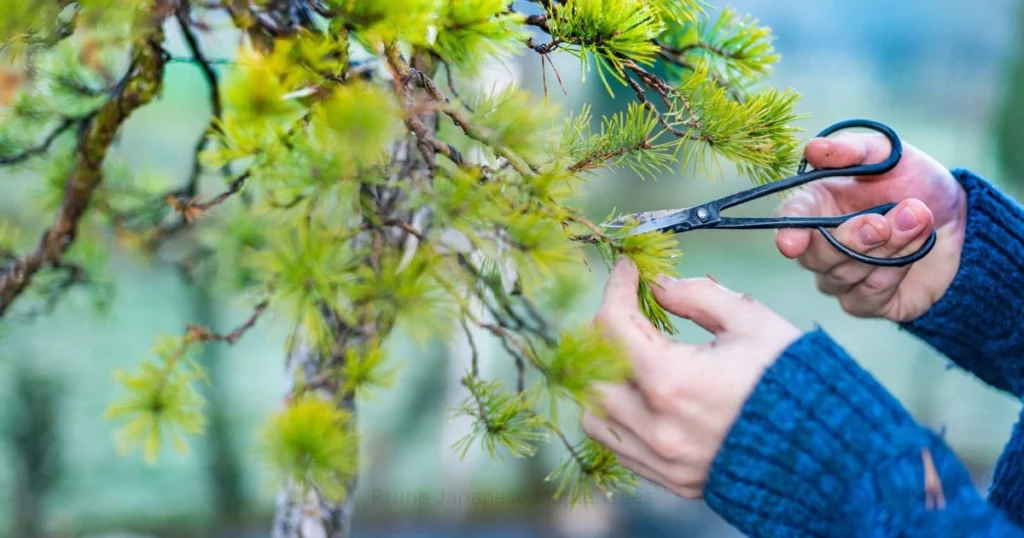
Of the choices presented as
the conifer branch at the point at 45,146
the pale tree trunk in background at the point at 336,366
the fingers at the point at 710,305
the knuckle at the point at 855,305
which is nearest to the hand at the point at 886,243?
the knuckle at the point at 855,305

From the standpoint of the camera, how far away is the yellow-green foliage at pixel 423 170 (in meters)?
0.27

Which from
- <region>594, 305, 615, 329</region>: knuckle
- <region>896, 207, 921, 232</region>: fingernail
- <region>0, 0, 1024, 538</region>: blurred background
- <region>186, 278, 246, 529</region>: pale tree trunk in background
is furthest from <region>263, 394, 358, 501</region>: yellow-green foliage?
<region>186, 278, 246, 529</region>: pale tree trunk in background

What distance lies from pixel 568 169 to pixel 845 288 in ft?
0.97

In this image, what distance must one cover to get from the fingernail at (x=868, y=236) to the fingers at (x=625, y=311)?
0.19m

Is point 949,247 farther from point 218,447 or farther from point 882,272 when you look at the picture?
point 218,447

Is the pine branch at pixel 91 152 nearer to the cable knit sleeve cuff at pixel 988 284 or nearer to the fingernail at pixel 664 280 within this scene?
the fingernail at pixel 664 280

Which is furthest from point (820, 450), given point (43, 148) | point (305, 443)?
point (43, 148)

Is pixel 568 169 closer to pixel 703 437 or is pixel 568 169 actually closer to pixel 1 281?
pixel 703 437

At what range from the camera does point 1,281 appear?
20.4 inches

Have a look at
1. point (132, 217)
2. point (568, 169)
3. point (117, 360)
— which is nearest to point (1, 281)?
point (132, 217)

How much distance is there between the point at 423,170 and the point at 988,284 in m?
0.40

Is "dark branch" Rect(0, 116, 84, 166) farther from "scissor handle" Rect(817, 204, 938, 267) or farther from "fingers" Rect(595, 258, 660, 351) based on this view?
"scissor handle" Rect(817, 204, 938, 267)

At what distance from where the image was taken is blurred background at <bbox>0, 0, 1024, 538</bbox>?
1379 mm

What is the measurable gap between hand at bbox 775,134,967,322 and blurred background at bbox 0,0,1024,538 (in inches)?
30.9
